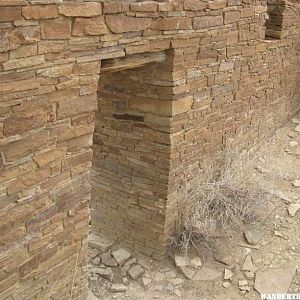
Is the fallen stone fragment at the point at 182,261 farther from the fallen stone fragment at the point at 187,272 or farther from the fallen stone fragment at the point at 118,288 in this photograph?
the fallen stone fragment at the point at 118,288

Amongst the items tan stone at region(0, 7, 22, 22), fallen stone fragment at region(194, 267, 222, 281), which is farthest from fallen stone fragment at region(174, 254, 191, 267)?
tan stone at region(0, 7, 22, 22)

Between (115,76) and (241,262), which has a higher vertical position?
(115,76)

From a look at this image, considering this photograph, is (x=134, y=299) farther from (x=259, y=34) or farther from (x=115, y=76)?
(x=259, y=34)

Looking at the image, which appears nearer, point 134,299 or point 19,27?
point 19,27

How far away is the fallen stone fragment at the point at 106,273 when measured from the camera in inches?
165

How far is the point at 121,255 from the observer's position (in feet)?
14.7

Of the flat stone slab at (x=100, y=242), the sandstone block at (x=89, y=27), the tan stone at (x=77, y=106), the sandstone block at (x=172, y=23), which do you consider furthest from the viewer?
the flat stone slab at (x=100, y=242)

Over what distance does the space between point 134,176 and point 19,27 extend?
7.28ft

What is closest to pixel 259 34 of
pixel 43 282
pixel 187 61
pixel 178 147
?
pixel 187 61

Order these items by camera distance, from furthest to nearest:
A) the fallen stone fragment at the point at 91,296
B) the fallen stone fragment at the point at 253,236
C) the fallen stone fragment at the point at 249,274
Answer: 1. the fallen stone fragment at the point at 253,236
2. the fallen stone fragment at the point at 249,274
3. the fallen stone fragment at the point at 91,296

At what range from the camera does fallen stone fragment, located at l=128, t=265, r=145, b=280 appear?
13.8 ft

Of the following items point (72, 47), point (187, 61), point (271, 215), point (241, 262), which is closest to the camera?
point (72, 47)

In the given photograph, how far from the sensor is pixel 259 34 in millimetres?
5086

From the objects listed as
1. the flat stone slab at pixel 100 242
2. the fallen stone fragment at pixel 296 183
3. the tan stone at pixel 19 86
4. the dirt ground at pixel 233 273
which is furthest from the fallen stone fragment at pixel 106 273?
the fallen stone fragment at pixel 296 183
